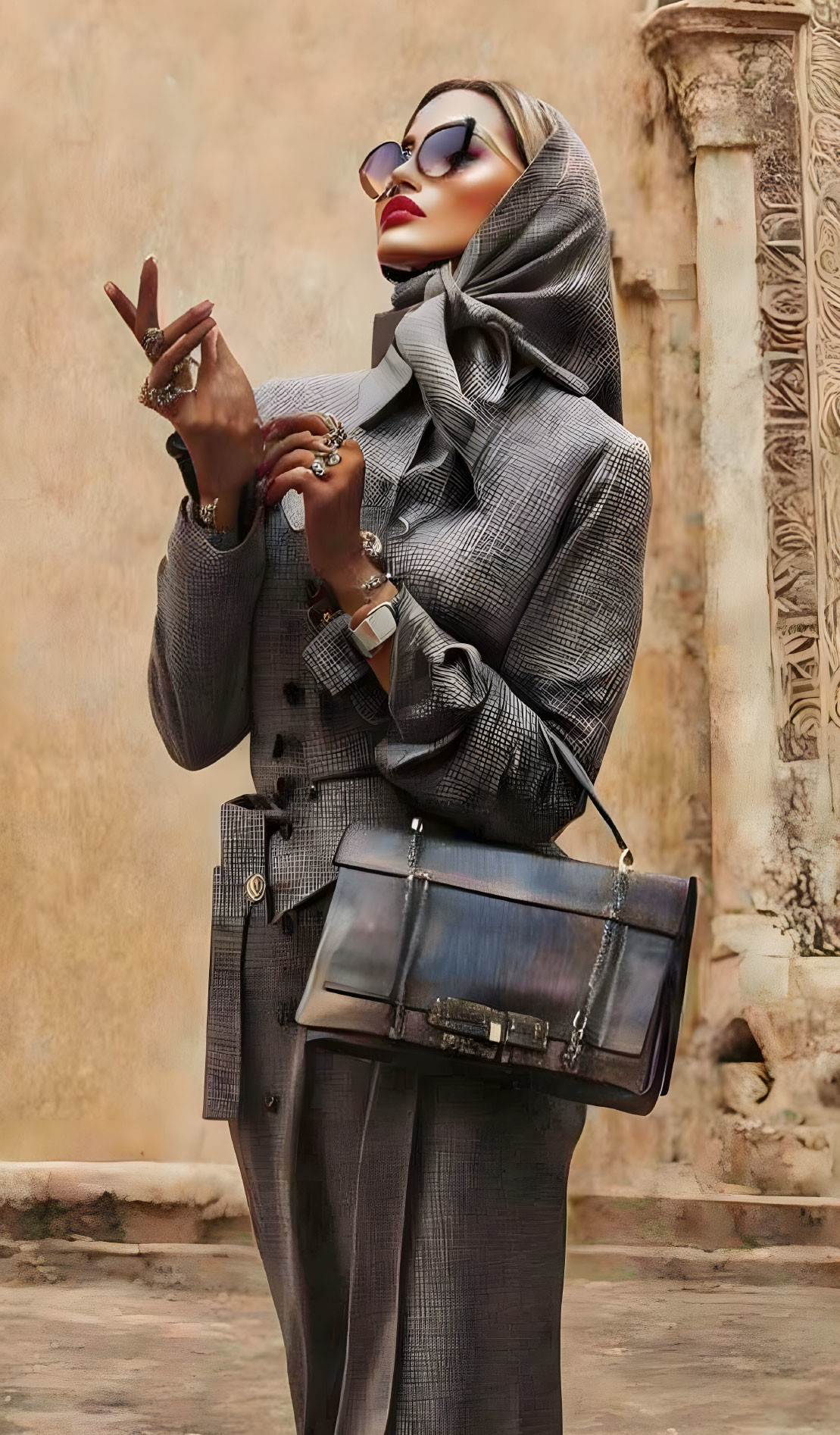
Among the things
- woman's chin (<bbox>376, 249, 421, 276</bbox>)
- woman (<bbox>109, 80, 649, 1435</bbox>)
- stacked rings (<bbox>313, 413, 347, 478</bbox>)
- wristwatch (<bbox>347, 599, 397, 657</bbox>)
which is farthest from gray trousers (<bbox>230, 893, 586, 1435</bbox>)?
woman's chin (<bbox>376, 249, 421, 276</bbox>)

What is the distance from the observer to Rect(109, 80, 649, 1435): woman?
54.6 inches

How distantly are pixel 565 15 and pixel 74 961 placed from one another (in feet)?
8.89

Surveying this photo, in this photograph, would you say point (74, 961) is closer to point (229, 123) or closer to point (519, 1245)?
point (229, 123)

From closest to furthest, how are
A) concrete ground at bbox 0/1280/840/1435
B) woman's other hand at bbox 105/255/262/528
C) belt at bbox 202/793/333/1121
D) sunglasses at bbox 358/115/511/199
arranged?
1. woman's other hand at bbox 105/255/262/528
2. belt at bbox 202/793/333/1121
3. sunglasses at bbox 358/115/511/199
4. concrete ground at bbox 0/1280/840/1435

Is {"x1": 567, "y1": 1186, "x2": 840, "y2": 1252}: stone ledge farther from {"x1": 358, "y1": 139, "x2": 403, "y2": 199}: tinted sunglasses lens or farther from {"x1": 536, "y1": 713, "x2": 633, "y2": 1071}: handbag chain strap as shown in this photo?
{"x1": 358, "y1": 139, "x2": 403, "y2": 199}: tinted sunglasses lens

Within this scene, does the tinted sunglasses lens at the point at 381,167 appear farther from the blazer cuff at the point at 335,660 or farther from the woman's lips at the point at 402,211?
the blazer cuff at the point at 335,660

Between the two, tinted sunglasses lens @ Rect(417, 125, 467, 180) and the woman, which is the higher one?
tinted sunglasses lens @ Rect(417, 125, 467, 180)

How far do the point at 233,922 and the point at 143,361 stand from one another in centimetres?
296

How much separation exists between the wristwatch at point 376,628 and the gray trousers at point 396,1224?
24 cm

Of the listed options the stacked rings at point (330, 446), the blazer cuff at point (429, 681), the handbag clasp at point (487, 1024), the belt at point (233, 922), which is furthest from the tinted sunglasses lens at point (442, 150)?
the handbag clasp at point (487, 1024)

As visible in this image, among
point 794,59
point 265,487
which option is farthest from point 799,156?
point 265,487

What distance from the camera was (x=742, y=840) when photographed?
4.07 metres

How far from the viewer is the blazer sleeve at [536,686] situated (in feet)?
4.55

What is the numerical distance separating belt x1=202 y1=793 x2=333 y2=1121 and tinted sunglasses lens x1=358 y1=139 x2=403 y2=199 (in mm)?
661
